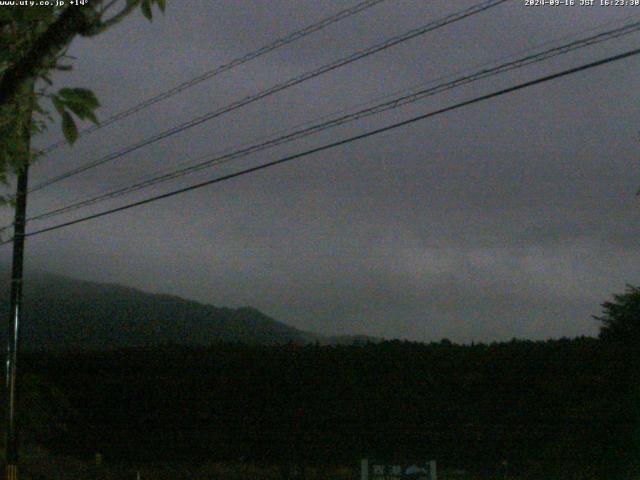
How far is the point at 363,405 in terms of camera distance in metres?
17.5

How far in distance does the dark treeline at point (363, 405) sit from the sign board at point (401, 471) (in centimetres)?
582

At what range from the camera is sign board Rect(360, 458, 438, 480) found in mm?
9422

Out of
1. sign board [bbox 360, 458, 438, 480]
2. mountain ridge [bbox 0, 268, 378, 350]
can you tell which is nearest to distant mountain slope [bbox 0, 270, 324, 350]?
mountain ridge [bbox 0, 268, 378, 350]

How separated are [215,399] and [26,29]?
14.8 m

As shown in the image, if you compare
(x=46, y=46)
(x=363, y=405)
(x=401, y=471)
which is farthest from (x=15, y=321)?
(x=46, y=46)

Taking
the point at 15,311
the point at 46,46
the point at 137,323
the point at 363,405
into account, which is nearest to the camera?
the point at 46,46

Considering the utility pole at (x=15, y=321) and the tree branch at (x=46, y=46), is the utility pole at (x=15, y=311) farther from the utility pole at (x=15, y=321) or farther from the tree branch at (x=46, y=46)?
the tree branch at (x=46, y=46)

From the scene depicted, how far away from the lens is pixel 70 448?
887 inches

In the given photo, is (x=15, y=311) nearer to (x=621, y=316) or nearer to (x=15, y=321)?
(x=15, y=321)

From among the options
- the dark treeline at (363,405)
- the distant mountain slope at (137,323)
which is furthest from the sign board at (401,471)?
the distant mountain slope at (137,323)

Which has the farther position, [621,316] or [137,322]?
[137,322]

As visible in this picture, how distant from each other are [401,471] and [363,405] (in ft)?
26.6

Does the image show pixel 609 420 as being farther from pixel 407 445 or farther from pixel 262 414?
pixel 262 414

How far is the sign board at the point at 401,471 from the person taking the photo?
9.42 meters
